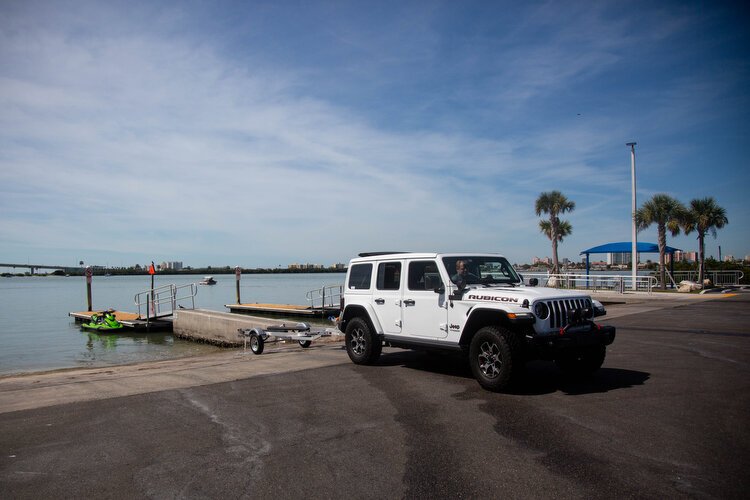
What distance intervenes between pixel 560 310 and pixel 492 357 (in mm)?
1235

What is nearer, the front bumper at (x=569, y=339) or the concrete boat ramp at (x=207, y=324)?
the front bumper at (x=569, y=339)

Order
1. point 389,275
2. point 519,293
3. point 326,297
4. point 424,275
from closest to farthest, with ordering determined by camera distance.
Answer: point 519,293
point 424,275
point 389,275
point 326,297

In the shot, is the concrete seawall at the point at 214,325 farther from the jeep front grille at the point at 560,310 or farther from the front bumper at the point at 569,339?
the front bumper at the point at 569,339

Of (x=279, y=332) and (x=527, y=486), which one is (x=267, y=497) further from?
(x=279, y=332)

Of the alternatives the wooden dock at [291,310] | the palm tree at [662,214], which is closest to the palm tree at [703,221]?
the palm tree at [662,214]

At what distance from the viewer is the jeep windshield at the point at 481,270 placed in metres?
8.67

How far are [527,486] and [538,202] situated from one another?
50.6 m

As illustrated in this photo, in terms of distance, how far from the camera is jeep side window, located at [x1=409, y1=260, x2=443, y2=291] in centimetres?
877

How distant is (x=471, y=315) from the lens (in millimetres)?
7891

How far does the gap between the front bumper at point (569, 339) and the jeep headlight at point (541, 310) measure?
296mm

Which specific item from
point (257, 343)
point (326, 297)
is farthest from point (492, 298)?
point (326, 297)

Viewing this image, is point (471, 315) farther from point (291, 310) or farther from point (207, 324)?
point (291, 310)

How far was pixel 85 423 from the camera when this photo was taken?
6266 mm

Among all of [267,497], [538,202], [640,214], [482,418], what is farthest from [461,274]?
[538,202]
